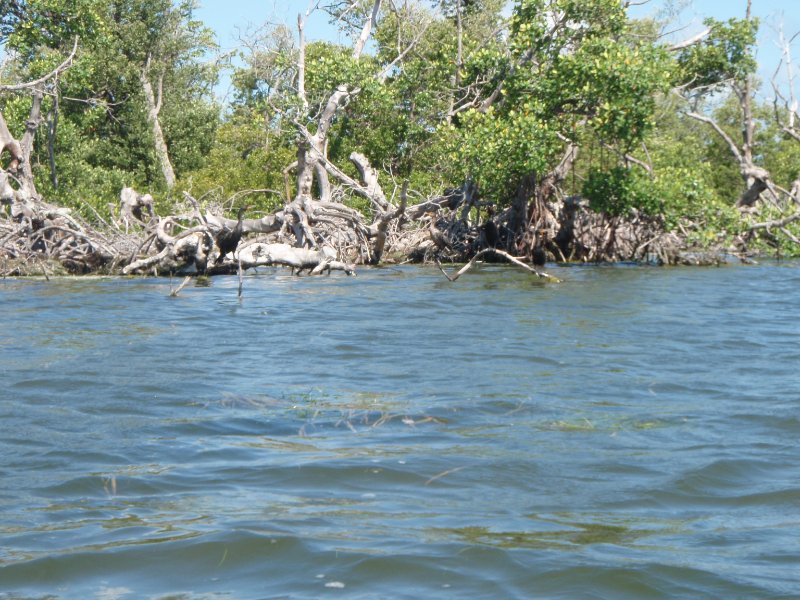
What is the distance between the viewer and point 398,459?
19.7 feet

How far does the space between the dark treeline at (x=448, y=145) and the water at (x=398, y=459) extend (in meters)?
7.61

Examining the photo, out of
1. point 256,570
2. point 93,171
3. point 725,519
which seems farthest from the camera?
point 93,171

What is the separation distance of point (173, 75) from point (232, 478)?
92.3ft

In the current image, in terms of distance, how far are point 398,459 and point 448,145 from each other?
15.2 metres

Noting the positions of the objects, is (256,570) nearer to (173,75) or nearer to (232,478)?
(232,478)

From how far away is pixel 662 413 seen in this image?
24.0 feet

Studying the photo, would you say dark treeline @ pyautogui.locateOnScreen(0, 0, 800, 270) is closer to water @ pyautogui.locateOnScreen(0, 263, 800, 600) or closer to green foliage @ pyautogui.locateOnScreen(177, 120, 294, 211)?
green foliage @ pyautogui.locateOnScreen(177, 120, 294, 211)

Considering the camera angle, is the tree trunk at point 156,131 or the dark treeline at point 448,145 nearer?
the dark treeline at point 448,145

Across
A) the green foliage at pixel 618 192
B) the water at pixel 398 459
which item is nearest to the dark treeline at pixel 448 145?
the green foliage at pixel 618 192

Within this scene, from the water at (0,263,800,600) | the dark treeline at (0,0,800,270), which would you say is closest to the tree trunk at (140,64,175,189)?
the dark treeline at (0,0,800,270)

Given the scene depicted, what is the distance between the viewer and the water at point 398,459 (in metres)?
4.29

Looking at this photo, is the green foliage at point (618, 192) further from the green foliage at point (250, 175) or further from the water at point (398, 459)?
the water at point (398, 459)

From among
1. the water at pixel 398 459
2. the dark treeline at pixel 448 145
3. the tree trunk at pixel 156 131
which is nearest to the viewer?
the water at pixel 398 459

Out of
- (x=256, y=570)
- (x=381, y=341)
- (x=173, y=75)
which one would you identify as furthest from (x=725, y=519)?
(x=173, y=75)
